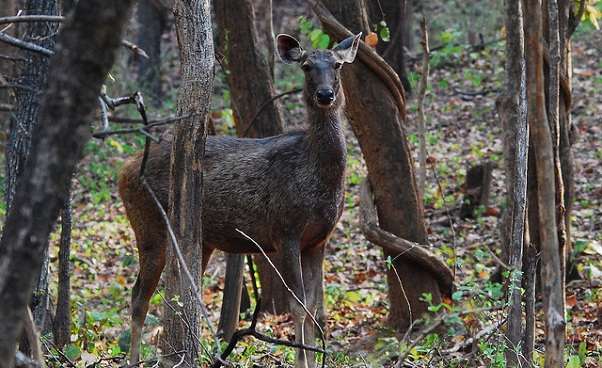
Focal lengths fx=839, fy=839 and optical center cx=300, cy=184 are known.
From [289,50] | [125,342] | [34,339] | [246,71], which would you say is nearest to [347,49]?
[289,50]

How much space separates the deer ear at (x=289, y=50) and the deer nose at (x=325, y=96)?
2.01 ft

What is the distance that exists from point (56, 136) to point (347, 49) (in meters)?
4.98

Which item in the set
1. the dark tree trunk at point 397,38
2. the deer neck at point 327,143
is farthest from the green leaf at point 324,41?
the dark tree trunk at point 397,38

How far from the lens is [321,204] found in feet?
24.4

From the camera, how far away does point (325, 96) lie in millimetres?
7285

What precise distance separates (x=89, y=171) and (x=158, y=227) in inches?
386

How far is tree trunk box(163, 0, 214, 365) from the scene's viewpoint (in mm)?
5441

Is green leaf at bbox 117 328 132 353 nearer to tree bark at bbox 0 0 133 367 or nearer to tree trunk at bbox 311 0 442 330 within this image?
tree trunk at bbox 311 0 442 330

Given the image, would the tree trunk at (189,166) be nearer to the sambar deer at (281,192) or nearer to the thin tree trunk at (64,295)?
the sambar deer at (281,192)

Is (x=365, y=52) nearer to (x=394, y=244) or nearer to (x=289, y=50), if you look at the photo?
(x=289, y=50)

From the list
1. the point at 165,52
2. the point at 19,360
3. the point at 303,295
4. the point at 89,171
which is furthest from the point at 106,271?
the point at 165,52

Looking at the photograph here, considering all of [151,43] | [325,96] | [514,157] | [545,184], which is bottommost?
[545,184]

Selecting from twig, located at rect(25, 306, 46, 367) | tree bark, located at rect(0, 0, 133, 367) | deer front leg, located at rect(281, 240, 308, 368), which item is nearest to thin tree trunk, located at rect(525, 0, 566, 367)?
tree bark, located at rect(0, 0, 133, 367)

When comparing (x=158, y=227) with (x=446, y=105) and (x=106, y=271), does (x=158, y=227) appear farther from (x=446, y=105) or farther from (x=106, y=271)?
(x=446, y=105)
